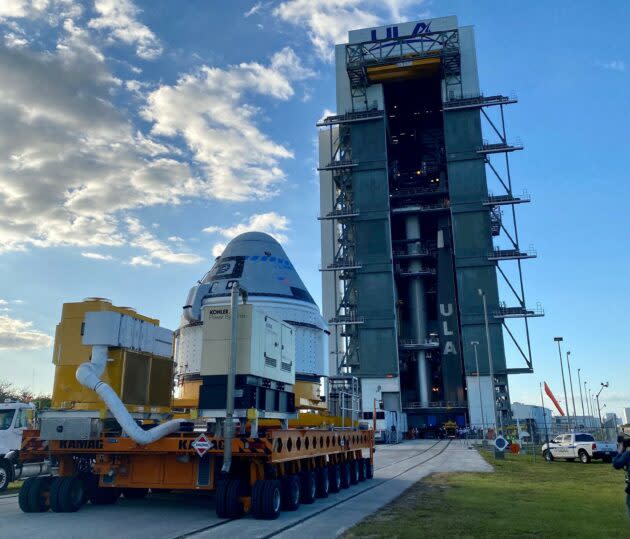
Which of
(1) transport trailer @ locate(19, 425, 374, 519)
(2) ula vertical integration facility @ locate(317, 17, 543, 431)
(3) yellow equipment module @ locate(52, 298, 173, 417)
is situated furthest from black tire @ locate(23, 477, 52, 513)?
(2) ula vertical integration facility @ locate(317, 17, 543, 431)

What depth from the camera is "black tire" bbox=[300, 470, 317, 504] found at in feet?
46.8

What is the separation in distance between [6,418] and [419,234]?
59935 mm

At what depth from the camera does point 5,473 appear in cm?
1797

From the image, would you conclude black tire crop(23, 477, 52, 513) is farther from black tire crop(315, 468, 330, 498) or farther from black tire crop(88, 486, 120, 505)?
black tire crop(315, 468, 330, 498)

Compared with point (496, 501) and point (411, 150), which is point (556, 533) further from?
point (411, 150)

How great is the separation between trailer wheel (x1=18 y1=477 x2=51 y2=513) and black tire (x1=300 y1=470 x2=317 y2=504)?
19.5 ft

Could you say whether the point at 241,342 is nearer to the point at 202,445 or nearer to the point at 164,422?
the point at 202,445

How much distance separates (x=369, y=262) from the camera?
224 ft

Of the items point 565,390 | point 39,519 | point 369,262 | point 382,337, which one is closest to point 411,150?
point 369,262

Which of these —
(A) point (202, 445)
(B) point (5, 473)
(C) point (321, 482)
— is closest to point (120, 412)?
(A) point (202, 445)

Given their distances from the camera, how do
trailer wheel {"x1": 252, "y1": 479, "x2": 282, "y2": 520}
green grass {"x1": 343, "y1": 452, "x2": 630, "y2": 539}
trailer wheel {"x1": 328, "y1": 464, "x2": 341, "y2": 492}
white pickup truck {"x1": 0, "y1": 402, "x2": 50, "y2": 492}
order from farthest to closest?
white pickup truck {"x1": 0, "y1": 402, "x2": 50, "y2": 492}, trailer wheel {"x1": 328, "y1": 464, "x2": 341, "y2": 492}, trailer wheel {"x1": 252, "y1": 479, "x2": 282, "y2": 520}, green grass {"x1": 343, "y1": 452, "x2": 630, "y2": 539}

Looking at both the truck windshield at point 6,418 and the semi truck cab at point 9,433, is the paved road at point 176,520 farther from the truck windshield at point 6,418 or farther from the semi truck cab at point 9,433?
the truck windshield at point 6,418

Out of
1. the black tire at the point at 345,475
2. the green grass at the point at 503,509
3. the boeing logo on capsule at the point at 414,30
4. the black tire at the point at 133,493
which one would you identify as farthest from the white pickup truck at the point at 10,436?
the boeing logo on capsule at the point at 414,30

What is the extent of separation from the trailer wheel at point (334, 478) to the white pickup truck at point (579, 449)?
1912 centimetres
